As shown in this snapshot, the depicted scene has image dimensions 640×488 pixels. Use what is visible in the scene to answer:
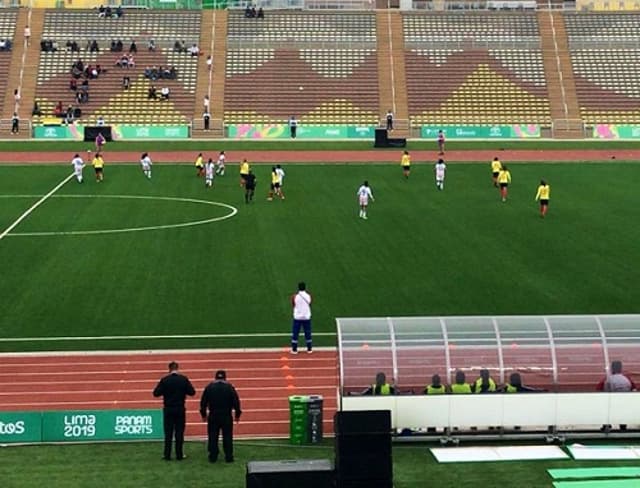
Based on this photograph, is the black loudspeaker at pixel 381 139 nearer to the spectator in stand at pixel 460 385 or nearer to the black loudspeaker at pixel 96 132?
the black loudspeaker at pixel 96 132

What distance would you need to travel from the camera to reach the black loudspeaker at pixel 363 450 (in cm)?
1566

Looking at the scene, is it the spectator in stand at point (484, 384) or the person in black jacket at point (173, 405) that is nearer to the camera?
the person in black jacket at point (173, 405)

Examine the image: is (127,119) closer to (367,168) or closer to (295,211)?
(367,168)

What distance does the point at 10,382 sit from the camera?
76.5 feet

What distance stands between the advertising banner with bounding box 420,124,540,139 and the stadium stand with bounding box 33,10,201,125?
19114mm

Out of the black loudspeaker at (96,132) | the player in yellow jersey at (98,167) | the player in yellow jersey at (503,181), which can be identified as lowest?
the player in yellow jersey at (503,181)

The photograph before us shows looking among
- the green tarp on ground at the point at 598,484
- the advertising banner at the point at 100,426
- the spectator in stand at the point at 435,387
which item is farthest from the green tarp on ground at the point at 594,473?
the advertising banner at the point at 100,426

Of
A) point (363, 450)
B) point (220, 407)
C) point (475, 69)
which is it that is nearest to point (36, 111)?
point (475, 69)

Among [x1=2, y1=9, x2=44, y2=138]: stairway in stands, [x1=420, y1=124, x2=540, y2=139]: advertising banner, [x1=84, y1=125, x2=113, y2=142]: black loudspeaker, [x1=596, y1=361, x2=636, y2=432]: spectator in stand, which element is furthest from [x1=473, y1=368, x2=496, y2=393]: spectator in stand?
[x1=2, y1=9, x2=44, y2=138]: stairway in stands

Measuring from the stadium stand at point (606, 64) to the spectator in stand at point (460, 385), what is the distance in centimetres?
7070

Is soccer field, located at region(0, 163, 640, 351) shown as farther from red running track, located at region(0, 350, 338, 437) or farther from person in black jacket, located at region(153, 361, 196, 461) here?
person in black jacket, located at region(153, 361, 196, 461)

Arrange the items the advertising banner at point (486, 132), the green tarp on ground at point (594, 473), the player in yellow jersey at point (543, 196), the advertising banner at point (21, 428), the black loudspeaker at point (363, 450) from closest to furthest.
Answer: the black loudspeaker at point (363, 450), the green tarp on ground at point (594, 473), the advertising banner at point (21, 428), the player in yellow jersey at point (543, 196), the advertising banner at point (486, 132)

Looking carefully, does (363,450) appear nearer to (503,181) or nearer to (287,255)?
(287,255)

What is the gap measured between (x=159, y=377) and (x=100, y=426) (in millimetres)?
4555
